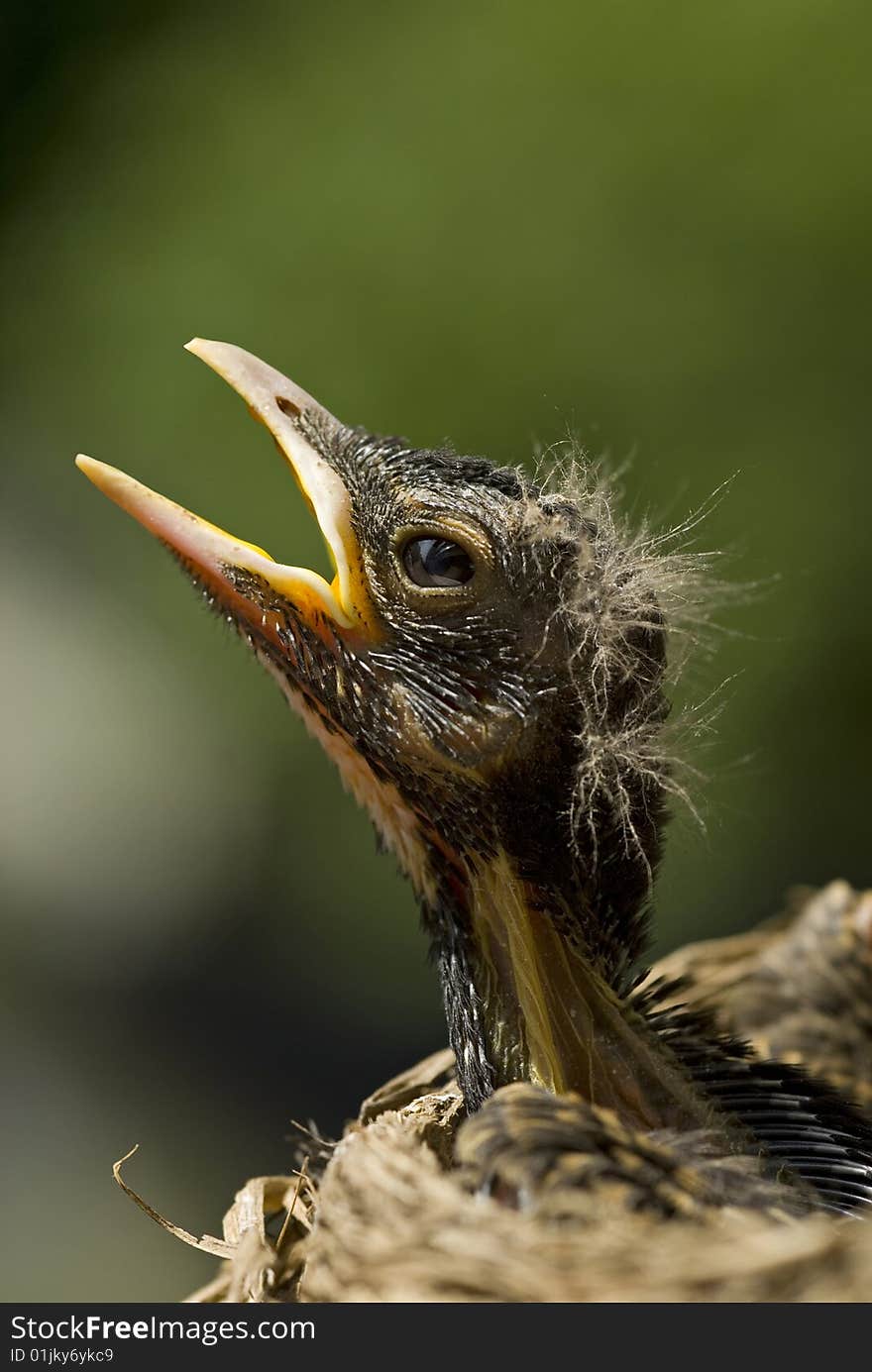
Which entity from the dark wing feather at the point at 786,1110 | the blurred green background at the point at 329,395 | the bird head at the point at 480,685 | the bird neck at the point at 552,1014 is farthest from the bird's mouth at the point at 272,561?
the blurred green background at the point at 329,395

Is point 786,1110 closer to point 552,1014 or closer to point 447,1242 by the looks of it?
point 552,1014

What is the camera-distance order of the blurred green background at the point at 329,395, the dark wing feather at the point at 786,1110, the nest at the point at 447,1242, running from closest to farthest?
the nest at the point at 447,1242
the dark wing feather at the point at 786,1110
the blurred green background at the point at 329,395

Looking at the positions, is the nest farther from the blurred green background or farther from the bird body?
the blurred green background

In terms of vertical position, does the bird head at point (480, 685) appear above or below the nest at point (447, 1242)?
above

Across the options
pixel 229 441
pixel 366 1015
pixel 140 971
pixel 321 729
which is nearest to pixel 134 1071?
pixel 140 971

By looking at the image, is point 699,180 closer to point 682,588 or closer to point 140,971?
point 682,588

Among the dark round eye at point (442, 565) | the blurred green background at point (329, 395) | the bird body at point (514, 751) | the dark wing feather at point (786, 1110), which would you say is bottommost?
the dark wing feather at point (786, 1110)

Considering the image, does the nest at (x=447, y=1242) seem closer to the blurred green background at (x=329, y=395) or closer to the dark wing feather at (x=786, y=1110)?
the dark wing feather at (x=786, y=1110)
